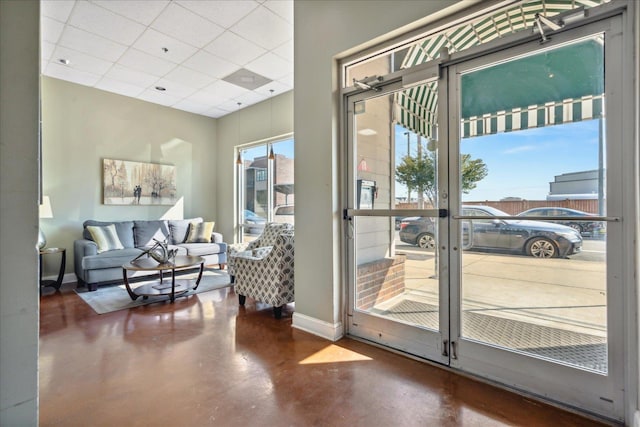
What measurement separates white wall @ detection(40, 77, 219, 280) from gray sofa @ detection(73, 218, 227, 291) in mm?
341

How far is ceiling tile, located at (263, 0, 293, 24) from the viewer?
324 cm

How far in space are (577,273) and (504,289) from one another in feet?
1.44

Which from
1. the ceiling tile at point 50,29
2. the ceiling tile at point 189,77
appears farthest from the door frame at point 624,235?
the ceiling tile at point 50,29

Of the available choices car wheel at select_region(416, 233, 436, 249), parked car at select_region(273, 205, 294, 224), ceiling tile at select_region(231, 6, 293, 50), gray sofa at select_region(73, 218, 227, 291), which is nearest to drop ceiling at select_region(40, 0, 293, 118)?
ceiling tile at select_region(231, 6, 293, 50)

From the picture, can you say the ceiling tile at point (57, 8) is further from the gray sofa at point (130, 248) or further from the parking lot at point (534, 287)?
the parking lot at point (534, 287)

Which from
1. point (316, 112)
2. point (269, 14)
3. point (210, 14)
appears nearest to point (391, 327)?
point (316, 112)

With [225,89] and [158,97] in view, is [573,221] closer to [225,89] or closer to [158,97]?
[225,89]

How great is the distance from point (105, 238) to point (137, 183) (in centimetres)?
139

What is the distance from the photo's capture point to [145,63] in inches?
178

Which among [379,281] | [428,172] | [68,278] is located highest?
[428,172]

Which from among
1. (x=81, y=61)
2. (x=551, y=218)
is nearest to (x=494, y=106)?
(x=551, y=218)

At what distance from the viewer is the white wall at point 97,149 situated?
5.03 meters

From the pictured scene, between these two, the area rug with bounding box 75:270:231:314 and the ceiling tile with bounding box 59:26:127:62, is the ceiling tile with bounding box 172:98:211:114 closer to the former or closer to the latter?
the ceiling tile with bounding box 59:26:127:62

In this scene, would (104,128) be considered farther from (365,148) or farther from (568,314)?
(568,314)
